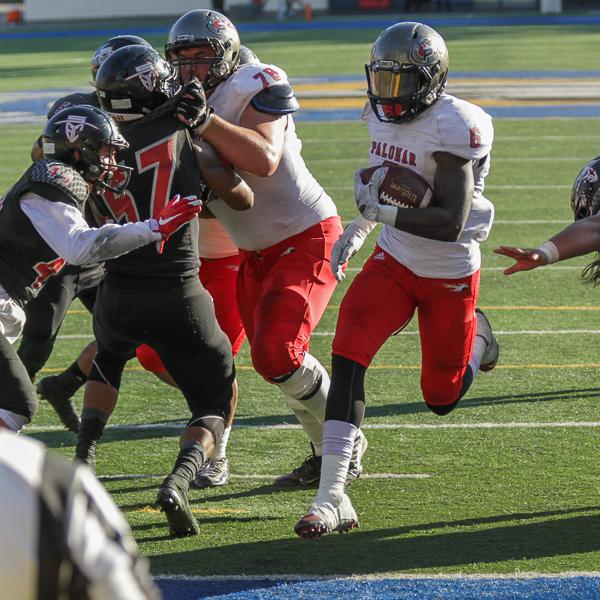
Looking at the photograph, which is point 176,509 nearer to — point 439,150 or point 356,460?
point 356,460

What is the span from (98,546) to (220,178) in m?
3.06

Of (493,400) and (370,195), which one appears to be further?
(493,400)

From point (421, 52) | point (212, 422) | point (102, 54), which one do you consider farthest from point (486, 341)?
point (102, 54)

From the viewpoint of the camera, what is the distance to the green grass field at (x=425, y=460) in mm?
3938

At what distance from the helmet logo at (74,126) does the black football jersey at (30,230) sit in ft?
0.31

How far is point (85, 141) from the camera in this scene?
391 cm

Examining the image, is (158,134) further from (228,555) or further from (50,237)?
(228,555)

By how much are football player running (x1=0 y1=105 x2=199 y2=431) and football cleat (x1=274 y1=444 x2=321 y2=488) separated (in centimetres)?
104

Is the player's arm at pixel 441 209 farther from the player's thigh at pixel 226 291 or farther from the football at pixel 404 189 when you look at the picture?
the player's thigh at pixel 226 291

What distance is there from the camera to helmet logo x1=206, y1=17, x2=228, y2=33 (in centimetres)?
455

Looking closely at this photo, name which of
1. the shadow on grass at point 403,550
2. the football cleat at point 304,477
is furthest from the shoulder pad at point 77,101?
the shadow on grass at point 403,550

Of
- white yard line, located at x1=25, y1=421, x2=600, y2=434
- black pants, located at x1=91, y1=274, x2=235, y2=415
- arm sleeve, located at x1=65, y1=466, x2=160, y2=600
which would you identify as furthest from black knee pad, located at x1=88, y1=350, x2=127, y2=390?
arm sleeve, located at x1=65, y1=466, x2=160, y2=600

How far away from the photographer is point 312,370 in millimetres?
4488

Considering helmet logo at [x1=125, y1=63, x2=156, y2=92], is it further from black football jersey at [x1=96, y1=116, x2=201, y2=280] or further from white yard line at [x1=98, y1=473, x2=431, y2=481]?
white yard line at [x1=98, y1=473, x2=431, y2=481]
